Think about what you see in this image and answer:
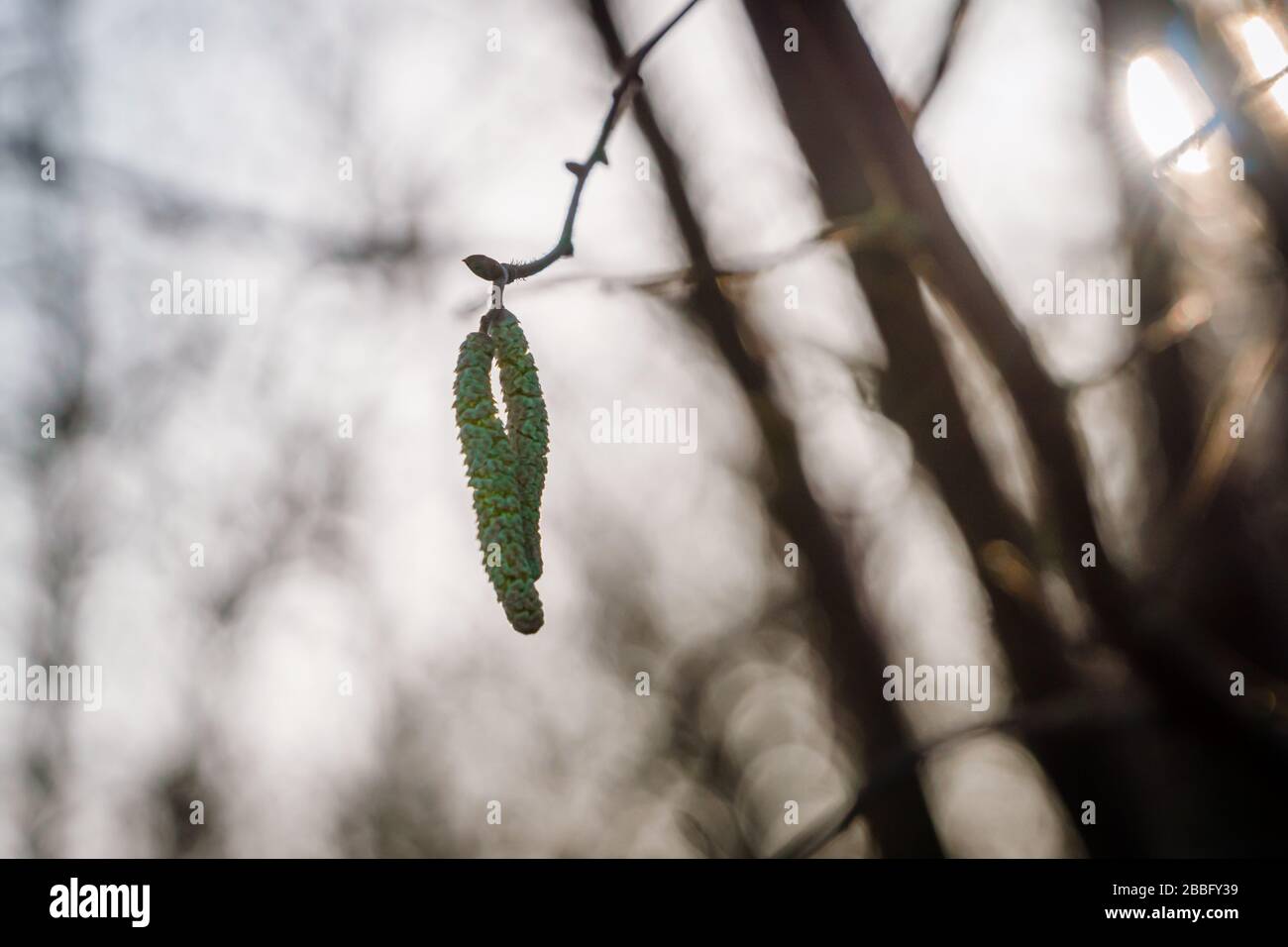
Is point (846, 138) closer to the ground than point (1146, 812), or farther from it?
farther from it

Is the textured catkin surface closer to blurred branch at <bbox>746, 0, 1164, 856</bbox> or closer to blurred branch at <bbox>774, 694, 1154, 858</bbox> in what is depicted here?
blurred branch at <bbox>746, 0, 1164, 856</bbox>

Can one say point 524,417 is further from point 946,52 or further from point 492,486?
point 946,52

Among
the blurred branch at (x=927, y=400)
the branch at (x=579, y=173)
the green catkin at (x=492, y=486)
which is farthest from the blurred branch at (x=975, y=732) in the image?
the branch at (x=579, y=173)

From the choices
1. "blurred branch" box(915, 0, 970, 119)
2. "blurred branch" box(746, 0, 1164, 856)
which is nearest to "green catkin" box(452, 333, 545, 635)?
"blurred branch" box(746, 0, 1164, 856)

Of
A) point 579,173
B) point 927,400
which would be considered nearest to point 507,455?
point 579,173
